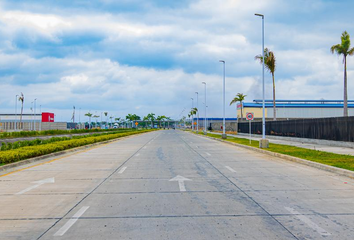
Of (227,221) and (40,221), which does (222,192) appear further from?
(40,221)

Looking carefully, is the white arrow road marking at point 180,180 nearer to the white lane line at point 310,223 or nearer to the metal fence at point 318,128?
the white lane line at point 310,223

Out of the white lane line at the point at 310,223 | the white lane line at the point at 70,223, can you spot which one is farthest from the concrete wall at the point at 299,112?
the white lane line at the point at 70,223

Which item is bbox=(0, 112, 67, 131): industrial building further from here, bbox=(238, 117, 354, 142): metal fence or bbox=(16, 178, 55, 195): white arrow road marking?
bbox=(16, 178, 55, 195): white arrow road marking

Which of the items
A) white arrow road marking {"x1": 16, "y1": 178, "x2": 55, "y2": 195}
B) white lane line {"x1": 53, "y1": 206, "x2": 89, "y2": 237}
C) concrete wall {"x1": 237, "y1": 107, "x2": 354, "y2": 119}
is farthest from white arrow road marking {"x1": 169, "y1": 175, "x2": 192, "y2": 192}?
concrete wall {"x1": 237, "y1": 107, "x2": 354, "y2": 119}

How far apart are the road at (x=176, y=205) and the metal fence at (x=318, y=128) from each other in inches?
581

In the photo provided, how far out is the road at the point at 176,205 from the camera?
19.4ft

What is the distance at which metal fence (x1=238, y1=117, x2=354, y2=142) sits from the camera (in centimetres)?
2589

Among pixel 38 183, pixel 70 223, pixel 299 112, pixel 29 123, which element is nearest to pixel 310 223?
pixel 70 223

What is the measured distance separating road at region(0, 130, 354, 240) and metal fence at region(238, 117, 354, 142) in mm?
14751

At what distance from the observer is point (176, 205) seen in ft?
25.6

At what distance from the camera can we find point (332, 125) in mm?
28156

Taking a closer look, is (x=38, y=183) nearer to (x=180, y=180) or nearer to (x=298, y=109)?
(x=180, y=180)

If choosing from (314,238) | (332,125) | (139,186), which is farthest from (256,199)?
(332,125)

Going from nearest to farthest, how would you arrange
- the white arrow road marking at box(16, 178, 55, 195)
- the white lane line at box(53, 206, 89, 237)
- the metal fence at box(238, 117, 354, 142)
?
the white lane line at box(53, 206, 89, 237) < the white arrow road marking at box(16, 178, 55, 195) < the metal fence at box(238, 117, 354, 142)
